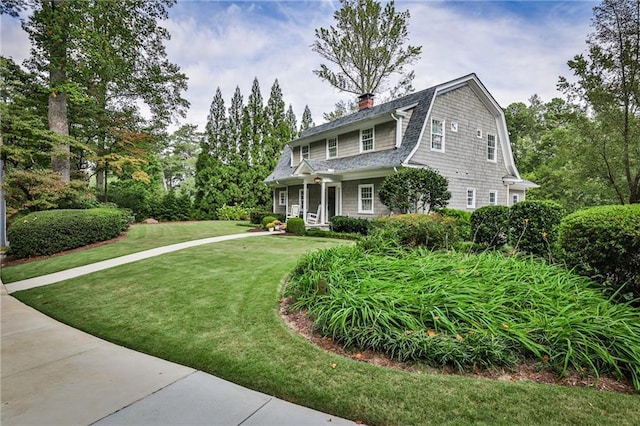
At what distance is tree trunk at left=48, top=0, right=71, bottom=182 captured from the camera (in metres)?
9.90

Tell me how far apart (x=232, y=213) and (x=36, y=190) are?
489 inches

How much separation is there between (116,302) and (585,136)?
57.7ft

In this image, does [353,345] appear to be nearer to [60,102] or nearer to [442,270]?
[442,270]

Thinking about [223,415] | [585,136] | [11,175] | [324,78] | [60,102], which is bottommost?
[223,415]

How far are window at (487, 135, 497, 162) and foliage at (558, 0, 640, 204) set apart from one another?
A: 3325 mm

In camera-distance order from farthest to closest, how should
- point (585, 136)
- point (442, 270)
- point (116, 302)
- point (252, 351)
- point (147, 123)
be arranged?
1. point (147, 123)
2. point (585, 136)
3. point (116, 302)
4. point (442, 270)
5. point (252, 351)

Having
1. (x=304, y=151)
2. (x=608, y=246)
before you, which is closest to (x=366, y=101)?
(x=304, y=151)

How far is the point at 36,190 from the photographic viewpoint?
31.8 feet

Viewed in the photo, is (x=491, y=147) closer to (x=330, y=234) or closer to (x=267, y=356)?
(x=330, y=234)

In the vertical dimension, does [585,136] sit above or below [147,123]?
below

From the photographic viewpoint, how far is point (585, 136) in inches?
504

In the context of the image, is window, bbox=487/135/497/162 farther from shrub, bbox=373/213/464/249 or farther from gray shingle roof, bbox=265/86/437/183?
shrub, bbox=373/213/464/249

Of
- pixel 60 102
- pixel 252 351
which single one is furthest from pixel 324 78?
pixel 252 351

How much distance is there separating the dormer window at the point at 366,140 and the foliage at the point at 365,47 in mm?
8478
